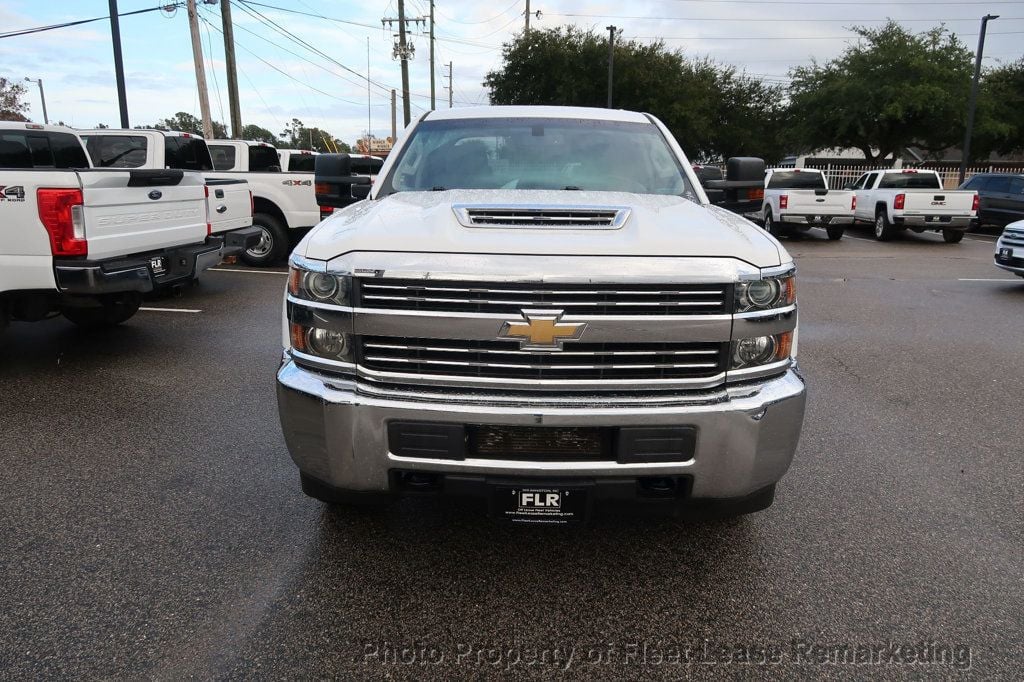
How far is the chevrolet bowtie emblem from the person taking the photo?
2514 millimetres

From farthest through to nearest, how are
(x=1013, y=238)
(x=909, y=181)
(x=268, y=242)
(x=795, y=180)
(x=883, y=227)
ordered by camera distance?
(x=795, y=180), (x=909, y=181), (x=883, y=227), (x=268, y=242), (x=1013, y=238)

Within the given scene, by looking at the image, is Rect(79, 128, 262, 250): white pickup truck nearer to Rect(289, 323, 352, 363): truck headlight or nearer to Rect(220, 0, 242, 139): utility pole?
Rect(289, 323, 352, 363): truck headlight

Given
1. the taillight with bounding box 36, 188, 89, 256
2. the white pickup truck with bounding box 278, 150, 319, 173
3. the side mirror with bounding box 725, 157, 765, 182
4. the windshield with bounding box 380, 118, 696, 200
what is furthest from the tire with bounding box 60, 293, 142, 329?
the white pickup truck with bounding box 278, 150, 319, 173

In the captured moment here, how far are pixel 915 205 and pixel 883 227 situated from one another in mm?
1029

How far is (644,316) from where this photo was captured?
2.55 m

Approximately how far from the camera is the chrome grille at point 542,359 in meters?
2.57

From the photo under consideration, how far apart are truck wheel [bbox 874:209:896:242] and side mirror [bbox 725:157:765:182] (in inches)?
608

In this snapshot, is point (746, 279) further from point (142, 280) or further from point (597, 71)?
point (597, 71)

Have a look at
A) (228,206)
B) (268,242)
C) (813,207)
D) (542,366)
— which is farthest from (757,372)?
(813,207)

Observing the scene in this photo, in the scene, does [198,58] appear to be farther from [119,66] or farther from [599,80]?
[599,80]

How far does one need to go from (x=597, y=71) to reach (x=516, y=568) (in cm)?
4248

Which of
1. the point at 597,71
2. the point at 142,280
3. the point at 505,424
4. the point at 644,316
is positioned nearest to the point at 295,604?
the point at 505,424

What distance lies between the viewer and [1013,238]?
1039 centimetres

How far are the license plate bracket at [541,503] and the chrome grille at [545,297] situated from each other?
1.99 feet
